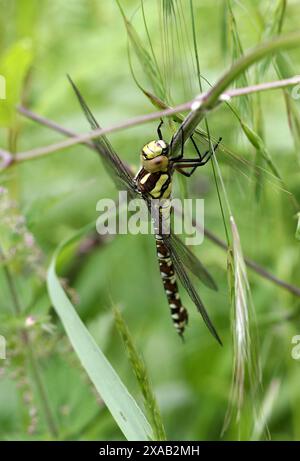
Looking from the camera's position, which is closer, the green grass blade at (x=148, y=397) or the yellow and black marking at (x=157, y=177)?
the green grass blade at (x=148, y=397)

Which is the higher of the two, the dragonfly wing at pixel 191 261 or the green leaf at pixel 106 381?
the dragonfly wing at pixel 191 261

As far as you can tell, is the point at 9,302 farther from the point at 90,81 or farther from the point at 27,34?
the point at 90,81

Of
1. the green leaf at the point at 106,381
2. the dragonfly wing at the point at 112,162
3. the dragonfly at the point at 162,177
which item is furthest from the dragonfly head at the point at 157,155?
the green leaf at the point at 106,381

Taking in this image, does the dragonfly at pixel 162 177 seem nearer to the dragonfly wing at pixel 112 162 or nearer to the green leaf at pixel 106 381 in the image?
the dragonfly wing at pixel 112 162

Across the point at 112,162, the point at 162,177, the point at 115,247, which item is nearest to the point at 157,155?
the point at 162,177

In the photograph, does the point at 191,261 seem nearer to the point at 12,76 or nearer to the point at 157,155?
the point at 157,155

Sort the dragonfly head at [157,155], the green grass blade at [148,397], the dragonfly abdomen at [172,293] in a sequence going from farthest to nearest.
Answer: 1. the dragonfly abdomen at [172,293]
2. the dragonfly head at [157,155]
3. the green grass blade at [148,397]

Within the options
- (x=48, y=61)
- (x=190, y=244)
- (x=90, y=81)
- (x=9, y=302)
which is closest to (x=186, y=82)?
(x=190, y=244)
